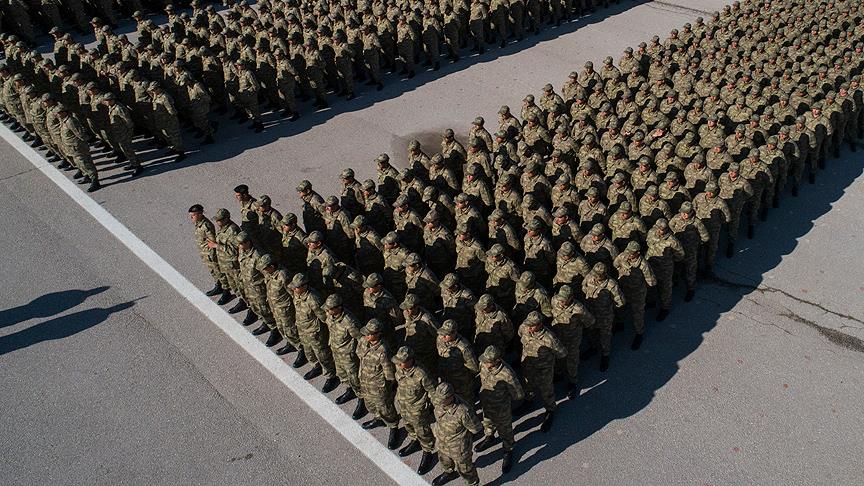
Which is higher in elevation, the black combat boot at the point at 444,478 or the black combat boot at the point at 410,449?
the black combat boot at the point at 410,449

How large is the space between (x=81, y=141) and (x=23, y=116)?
8.00 feet

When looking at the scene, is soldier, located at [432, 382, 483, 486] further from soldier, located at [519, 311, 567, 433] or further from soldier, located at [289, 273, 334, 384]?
soldier, located at [289, 273, 334, 384]

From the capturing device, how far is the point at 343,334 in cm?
750

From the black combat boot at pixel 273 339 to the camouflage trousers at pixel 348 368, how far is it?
1465 millimetres

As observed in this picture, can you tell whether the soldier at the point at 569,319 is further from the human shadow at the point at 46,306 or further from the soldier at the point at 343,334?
the human shadow at the point at 46,306

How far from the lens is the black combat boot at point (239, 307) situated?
9.63 meters

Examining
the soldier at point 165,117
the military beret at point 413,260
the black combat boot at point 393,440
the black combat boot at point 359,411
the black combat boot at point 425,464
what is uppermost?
the soldier at point 165,117

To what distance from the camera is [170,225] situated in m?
11.6

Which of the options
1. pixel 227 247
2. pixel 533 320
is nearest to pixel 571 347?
pixel 533 320

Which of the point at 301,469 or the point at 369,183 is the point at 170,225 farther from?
the point at 301,469

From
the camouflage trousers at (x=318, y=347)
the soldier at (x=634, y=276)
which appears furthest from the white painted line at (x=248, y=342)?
the soldier at (x=634, y=276)

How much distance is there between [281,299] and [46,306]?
4057 mm

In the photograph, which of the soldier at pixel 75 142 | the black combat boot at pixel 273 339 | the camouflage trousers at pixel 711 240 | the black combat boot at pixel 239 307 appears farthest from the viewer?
the soldier at pixel 75 142

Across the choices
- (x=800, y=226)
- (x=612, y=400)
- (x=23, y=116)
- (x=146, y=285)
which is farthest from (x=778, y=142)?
(x=23, y=116)
